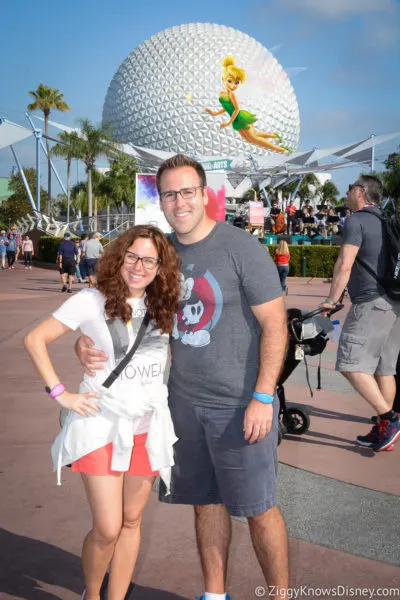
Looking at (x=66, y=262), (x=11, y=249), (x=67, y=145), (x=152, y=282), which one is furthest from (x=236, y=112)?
(x=152, y=282)

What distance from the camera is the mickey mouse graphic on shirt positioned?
101 inches

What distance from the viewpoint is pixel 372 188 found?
4.66 meters

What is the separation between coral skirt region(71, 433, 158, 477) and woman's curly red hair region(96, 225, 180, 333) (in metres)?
0.48

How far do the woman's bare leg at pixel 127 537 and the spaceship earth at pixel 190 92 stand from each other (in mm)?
54695

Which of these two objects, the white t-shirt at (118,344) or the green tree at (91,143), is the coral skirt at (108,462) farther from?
the green tree at (91,143)

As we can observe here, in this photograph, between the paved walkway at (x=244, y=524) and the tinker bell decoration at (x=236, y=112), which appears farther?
the tinker bell decoration at (x=236, y=112)

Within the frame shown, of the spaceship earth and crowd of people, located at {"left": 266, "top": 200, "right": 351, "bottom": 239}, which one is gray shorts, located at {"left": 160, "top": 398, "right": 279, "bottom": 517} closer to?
crowd of people, located at {"left": 266, "top": 200, "right": 351, "bottom": 239}

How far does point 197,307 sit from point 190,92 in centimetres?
5618

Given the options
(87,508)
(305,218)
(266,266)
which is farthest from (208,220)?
(305,218)

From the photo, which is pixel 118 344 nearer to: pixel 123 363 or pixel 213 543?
pixel 123 363

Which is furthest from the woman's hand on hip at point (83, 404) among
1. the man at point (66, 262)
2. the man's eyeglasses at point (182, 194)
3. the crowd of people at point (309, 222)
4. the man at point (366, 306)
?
the crowd of people at point (309, 222)

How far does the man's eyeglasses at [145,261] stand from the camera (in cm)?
259

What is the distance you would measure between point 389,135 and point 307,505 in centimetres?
5359

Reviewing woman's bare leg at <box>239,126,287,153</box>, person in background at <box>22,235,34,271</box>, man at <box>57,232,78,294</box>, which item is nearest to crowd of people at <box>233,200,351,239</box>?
person in background at <box>22,235,34,271</box>
